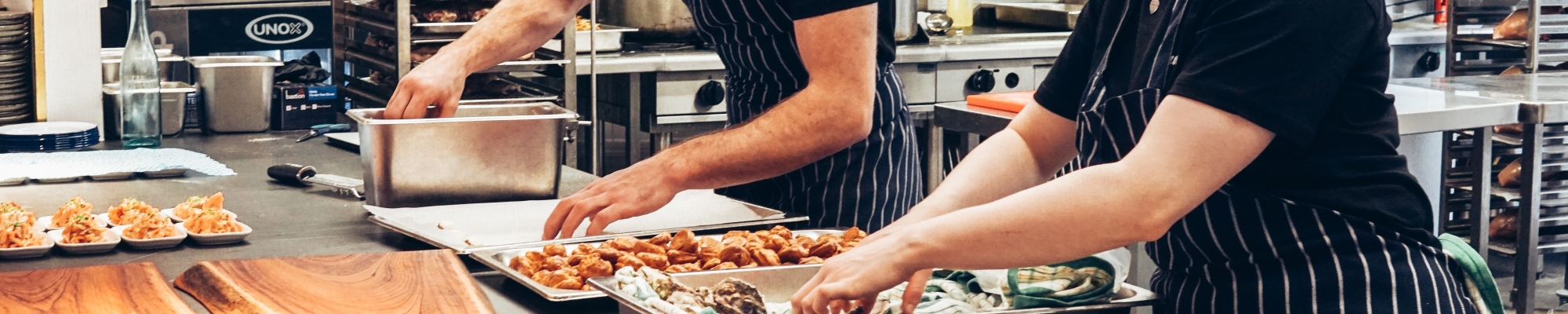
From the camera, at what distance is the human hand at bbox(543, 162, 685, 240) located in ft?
6.06

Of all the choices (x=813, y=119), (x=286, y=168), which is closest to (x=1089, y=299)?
(x=813, y=119)

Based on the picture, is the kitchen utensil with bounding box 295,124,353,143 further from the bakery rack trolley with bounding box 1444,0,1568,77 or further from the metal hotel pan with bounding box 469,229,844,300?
the bakery rack trolley with bounding box 1444,0,1568,77

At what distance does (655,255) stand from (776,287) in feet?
0.49

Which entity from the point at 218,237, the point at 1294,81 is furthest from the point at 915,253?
the point at 218,237

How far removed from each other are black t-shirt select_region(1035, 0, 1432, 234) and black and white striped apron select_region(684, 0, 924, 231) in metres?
0.63

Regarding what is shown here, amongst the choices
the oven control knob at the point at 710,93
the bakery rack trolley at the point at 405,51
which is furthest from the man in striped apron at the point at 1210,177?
the oven control knob at the point at 710,93

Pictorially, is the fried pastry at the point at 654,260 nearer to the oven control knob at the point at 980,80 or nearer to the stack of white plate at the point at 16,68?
the stack of white plate at the point at 16,68

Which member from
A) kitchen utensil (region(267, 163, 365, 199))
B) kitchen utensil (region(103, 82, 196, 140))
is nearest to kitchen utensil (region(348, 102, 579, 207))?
kitchen utensil (region(267, 163, 365, 199))

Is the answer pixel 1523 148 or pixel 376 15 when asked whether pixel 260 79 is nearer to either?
pixel 376 15

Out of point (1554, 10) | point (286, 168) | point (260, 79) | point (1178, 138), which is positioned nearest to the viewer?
point (1178, 138)

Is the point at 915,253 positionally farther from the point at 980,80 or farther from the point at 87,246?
the point at 980,80

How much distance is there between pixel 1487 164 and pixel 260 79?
8.97 feet

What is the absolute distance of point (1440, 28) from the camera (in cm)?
510

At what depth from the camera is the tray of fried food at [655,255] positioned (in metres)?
1.54
